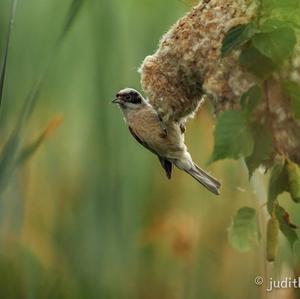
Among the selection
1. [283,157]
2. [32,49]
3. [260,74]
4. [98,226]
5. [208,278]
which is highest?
[32,49]

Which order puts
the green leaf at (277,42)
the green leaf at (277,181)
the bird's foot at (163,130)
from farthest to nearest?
the bird's foot at (163,130) → the green leaf at (277,181) → the green leaf at (277,42)

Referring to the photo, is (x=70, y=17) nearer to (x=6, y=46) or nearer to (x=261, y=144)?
(x=6, y=46)

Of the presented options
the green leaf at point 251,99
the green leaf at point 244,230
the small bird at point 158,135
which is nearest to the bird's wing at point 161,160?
the small bird at point 158,135

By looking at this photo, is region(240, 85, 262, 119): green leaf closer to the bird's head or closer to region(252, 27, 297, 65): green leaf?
region(252, 27, 297, 65): green leaf

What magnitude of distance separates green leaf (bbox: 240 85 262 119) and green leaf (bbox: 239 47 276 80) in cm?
3

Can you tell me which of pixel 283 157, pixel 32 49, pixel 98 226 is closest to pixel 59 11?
pixel 32 49

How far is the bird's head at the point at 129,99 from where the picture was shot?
50.4 inches

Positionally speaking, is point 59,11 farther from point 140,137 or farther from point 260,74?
point 260,74

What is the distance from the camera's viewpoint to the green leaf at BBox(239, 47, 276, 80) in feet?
3.57

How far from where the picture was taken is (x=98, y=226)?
1.33 m

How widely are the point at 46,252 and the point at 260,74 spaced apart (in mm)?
584

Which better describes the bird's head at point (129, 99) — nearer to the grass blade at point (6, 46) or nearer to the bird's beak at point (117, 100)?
the bird's beak at point (117, 100)

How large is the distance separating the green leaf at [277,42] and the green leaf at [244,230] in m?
0.33
